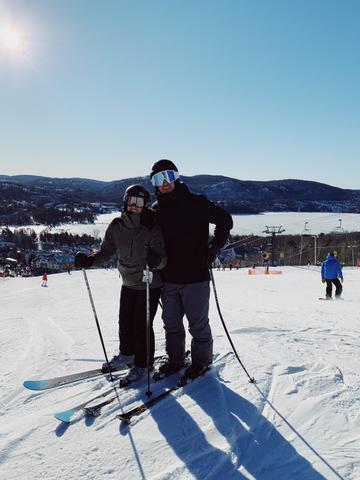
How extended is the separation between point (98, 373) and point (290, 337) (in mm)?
2561

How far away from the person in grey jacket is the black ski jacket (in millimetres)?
100

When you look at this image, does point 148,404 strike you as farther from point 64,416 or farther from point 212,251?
point 212,251

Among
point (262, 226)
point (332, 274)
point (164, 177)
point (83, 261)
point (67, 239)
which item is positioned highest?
point (164, 177)

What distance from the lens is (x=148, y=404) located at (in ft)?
9.36

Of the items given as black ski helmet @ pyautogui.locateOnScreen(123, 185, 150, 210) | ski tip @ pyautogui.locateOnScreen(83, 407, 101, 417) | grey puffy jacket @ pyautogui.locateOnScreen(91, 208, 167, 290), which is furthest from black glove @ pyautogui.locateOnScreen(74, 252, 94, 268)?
ski tip @ pyautogui.locateOnScreen(83, 407, 101, 417)

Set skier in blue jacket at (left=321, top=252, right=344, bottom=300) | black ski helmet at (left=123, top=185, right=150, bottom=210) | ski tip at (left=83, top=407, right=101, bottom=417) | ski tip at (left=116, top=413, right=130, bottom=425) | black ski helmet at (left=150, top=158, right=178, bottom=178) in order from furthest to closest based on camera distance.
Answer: skier in blue jacket at (left=321, top=252, right=344, bottom=300) < black ski helmet at (left=150, top=158, right=178, bottom=178) < black ski helmet at (left=123, top=185, right=150, bottom=210) < ski tip at (left=83, top=407, right=101, bottom=417) < ski tip at (left=116, top=413, right=130, bottom=425)

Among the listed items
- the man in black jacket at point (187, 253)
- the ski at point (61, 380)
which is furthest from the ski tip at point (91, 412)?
the man in black jacket at point (187, 253)

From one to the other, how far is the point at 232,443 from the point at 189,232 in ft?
5.40

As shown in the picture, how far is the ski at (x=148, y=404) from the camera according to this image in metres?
2.63

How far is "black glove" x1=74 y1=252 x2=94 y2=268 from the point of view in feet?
11.5

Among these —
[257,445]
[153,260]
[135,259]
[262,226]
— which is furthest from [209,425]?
[262,226]

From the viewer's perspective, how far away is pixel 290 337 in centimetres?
501

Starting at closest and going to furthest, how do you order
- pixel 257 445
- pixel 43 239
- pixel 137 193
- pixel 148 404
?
→ pixel 257 445, pixel 148 404, pixel 137 193, pixel 43 239

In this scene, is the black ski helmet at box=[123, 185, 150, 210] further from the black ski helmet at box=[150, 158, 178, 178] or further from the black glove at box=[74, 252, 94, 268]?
the black glove at box=[74, 252, 94, 268]
